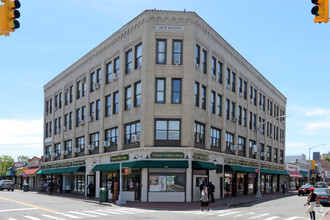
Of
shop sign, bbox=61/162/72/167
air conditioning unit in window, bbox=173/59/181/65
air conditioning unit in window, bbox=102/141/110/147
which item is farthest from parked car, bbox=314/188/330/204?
shop sign, bbox=61/162/72/167

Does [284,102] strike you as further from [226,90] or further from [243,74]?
[226,90]

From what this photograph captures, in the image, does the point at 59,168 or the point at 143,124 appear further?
the point at 59,168

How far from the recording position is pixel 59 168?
49.5 m

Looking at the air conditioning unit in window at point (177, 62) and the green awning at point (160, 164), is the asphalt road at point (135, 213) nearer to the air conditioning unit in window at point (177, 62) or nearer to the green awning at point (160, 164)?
the green awning at point (160, 164)

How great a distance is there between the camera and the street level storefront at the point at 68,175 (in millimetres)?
43406

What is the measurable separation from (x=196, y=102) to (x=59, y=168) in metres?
24.0

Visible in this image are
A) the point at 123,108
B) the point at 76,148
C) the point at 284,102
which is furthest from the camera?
the point at 284,102

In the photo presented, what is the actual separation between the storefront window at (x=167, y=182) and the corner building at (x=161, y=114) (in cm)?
8

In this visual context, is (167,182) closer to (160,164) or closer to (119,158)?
(160,164)

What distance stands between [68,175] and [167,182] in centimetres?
2104

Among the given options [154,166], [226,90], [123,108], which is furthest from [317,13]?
[226,90]

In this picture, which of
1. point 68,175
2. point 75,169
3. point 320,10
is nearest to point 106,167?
point 75,169

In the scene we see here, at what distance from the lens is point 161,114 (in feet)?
105

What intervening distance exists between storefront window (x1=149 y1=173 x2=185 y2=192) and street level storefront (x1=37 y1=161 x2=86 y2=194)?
1357 centimetres
